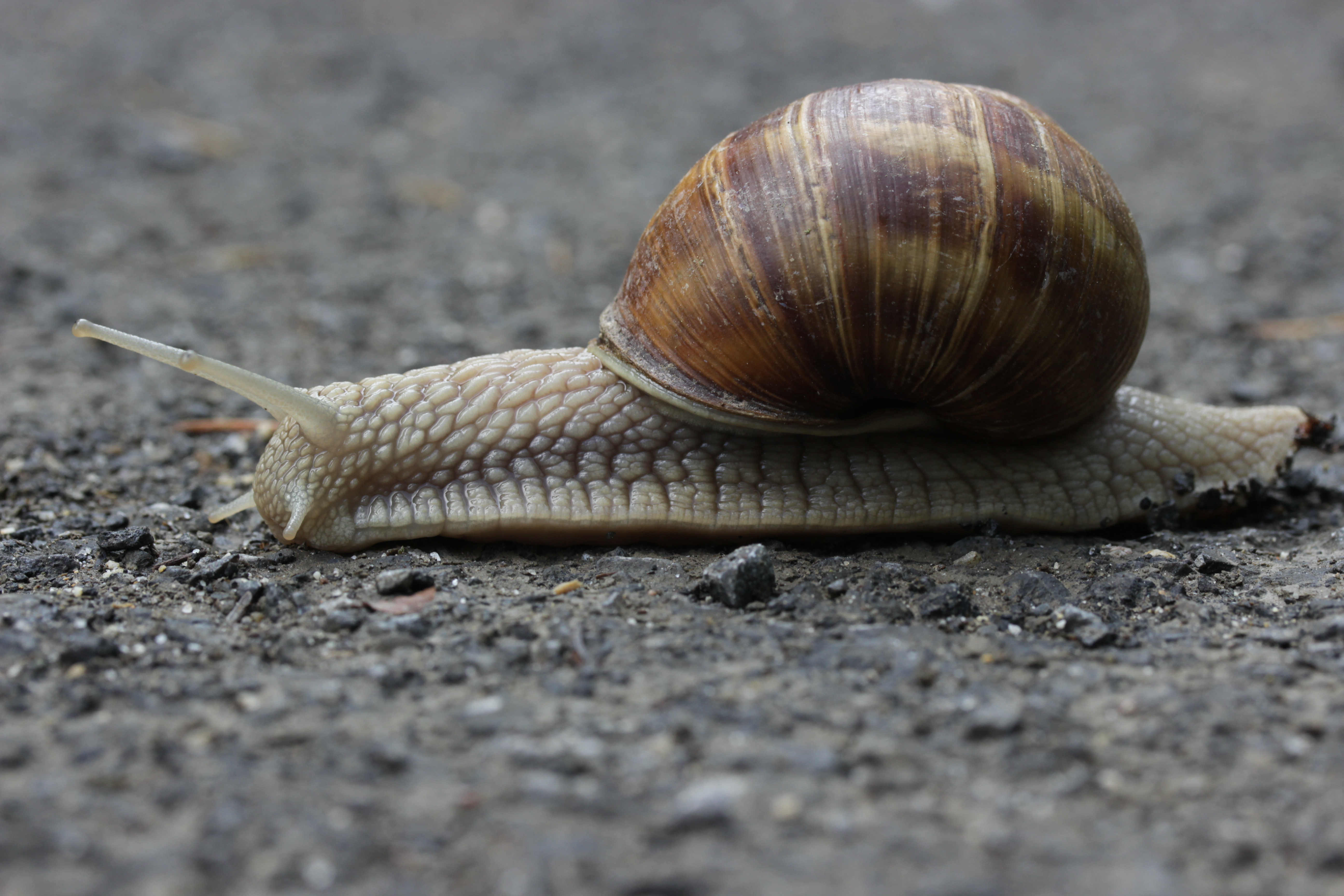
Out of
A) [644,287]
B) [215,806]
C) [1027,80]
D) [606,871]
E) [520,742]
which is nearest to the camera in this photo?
[606,871]

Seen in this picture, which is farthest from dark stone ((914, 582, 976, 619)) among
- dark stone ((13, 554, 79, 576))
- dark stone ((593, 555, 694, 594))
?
dark stone ((13, 554, 79, 576))

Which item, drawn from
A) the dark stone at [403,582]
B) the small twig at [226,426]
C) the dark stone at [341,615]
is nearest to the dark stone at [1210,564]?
the dark stone at [403,582]

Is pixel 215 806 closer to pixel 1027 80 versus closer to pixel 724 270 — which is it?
pixel 724 270

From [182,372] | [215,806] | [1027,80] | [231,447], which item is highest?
[1027,80]

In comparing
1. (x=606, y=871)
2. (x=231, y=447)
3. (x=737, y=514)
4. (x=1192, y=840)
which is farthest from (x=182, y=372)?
(x=1192, y=840)

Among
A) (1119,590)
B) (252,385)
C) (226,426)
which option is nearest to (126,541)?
(252,385)

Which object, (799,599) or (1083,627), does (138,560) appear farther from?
(1083,627)

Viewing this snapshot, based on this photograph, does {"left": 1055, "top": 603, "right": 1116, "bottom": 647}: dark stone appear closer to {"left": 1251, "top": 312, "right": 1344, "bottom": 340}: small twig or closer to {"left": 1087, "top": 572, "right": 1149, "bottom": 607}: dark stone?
{"left": 1087, "top": 572, "right": 1149, "bottom": 607}: dark stone
